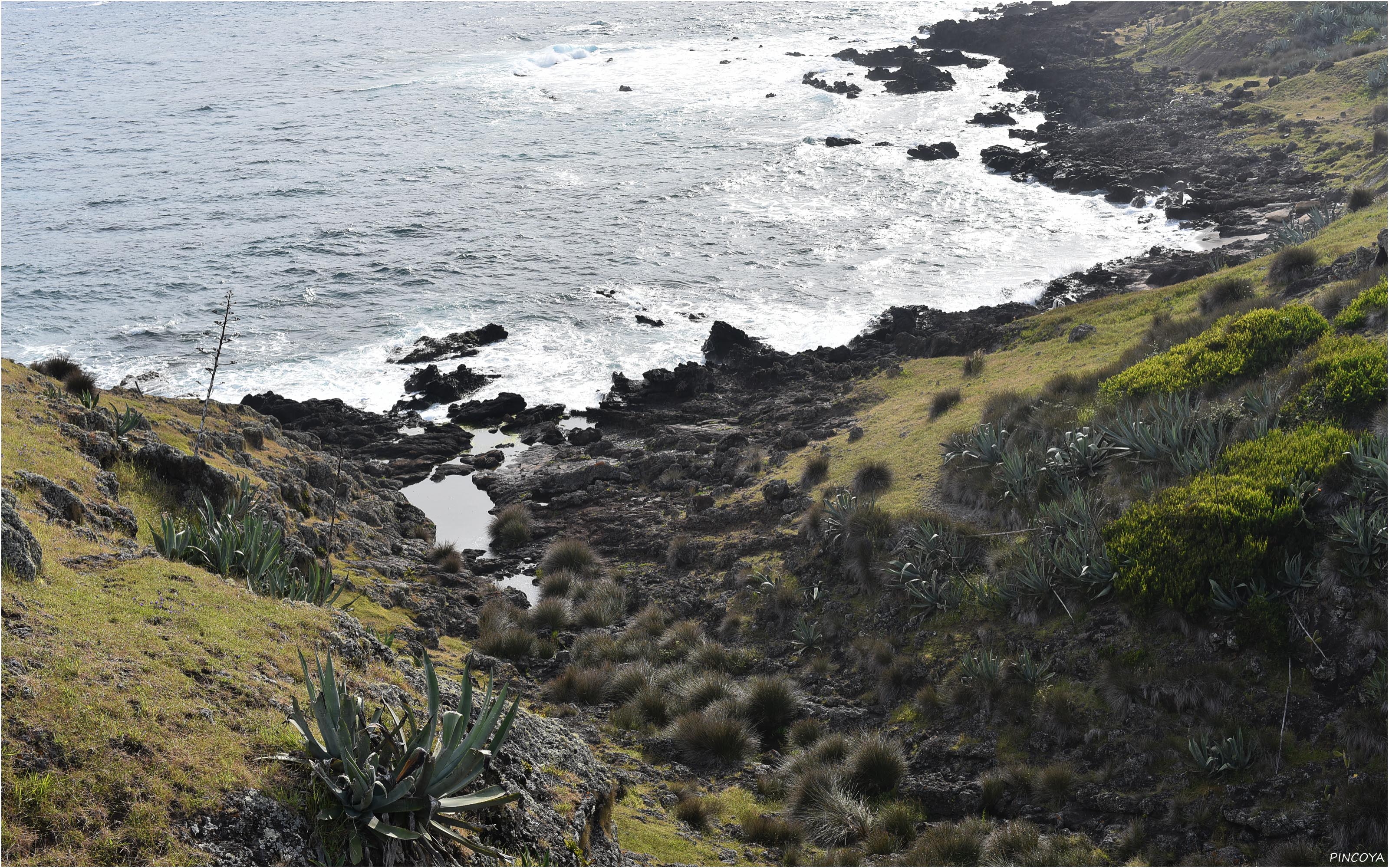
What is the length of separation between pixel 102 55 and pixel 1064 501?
107 metres

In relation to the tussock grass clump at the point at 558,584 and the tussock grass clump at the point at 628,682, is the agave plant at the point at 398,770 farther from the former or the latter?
the tussock grass clump at the point at 558,584

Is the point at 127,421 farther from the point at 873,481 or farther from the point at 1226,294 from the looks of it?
the point at 1226,294

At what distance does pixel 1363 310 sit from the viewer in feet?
43.4

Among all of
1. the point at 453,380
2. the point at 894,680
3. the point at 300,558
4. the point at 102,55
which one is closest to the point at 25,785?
the point at 300,558

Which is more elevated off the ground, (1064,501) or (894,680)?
(1064,501)

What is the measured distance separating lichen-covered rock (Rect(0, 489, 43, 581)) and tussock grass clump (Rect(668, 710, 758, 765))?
7086 millimetres

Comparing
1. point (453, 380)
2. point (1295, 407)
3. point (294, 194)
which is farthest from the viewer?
point (294, 194)

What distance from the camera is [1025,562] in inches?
472

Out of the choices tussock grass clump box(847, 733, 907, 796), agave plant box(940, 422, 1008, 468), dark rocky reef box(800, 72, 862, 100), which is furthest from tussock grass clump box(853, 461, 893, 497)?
dark rocky reef box(800, 72, 862, 100)

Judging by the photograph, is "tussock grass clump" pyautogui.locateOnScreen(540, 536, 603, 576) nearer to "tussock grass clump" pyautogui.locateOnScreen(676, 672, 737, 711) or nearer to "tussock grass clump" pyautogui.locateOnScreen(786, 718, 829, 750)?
"tussock grass clump" pyautogui.locateOnScreen(676, 672, 737, 711)

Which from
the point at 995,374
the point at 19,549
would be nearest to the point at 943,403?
the point at 995,374

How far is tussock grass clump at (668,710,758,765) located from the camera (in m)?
11.1

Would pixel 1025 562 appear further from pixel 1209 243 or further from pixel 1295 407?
pixel 1209 243

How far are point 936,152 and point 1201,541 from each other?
46.0m
